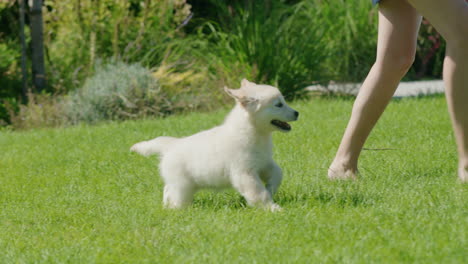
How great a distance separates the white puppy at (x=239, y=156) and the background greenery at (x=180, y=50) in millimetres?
5047

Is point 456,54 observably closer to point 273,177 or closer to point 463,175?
point 463,175

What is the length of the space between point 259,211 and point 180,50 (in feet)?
22.6

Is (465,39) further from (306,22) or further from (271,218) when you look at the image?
(306,22)

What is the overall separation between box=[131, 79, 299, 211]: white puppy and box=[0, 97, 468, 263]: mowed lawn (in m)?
0.12

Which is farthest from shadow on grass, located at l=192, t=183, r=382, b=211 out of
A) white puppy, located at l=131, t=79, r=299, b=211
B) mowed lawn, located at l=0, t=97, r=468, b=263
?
white puppy, located at l=131, t=79, r=299, b=211

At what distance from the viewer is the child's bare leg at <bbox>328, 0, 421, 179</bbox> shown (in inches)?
171

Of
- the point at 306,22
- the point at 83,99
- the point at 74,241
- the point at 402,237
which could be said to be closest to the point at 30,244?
the point at 74,241

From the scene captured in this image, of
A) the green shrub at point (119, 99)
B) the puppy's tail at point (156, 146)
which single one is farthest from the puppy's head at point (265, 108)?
the green shrub at point (119, 99)

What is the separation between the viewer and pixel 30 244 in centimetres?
344

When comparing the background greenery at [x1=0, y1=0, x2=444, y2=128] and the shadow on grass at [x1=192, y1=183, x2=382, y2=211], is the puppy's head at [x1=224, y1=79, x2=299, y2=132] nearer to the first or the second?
the shadow on grass at [x1=192, y1=183, x2=382, y2=211]

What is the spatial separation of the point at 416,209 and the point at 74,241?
5.12ft

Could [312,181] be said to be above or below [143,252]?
below

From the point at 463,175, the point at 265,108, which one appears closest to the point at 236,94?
the point at 265,108

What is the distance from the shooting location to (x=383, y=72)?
443 centimetres
